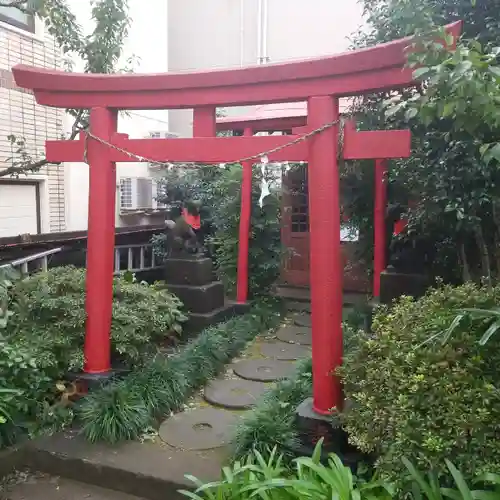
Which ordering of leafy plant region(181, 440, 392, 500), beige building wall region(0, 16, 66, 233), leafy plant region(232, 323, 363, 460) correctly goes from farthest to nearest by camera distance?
1. beige building wall region(0, 16, 66, 233)
2. leafy plant region(232, 323, 363, 460)
3. leafy plant region(181, 440, 392, 500)

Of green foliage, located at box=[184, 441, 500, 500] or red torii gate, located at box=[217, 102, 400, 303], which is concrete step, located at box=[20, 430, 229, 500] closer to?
green foliage, located at box=[184, 441, 500, 500]

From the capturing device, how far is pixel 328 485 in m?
2.78

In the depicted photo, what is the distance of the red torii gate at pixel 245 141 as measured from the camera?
3.58 m

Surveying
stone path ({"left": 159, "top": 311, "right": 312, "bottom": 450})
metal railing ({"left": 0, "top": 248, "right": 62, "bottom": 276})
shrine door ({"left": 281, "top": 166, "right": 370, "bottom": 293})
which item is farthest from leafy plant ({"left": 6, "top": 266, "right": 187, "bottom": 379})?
shrine door ({"left": 281, "top": 166, "right": 370, "bottom": 293})

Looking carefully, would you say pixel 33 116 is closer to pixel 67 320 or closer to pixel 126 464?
pixel 67 320

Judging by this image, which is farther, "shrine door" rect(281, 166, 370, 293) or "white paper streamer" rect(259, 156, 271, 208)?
"shrine door" rect(281, 166, 370, 293)

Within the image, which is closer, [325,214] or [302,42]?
[325,214]

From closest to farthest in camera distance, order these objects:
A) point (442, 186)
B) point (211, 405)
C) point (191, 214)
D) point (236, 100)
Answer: point (236, 100)
point (442, 186)
point (211, 405)
point (191, 214)

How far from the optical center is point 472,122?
2.63 metres

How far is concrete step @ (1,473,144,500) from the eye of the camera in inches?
144

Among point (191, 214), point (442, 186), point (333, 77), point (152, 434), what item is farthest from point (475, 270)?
point (191, 214)

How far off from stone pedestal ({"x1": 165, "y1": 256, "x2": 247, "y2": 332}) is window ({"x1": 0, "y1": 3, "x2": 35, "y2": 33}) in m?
4.57

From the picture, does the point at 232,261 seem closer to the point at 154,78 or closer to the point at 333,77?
the point at 154,78

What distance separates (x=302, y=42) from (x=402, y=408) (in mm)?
11579
